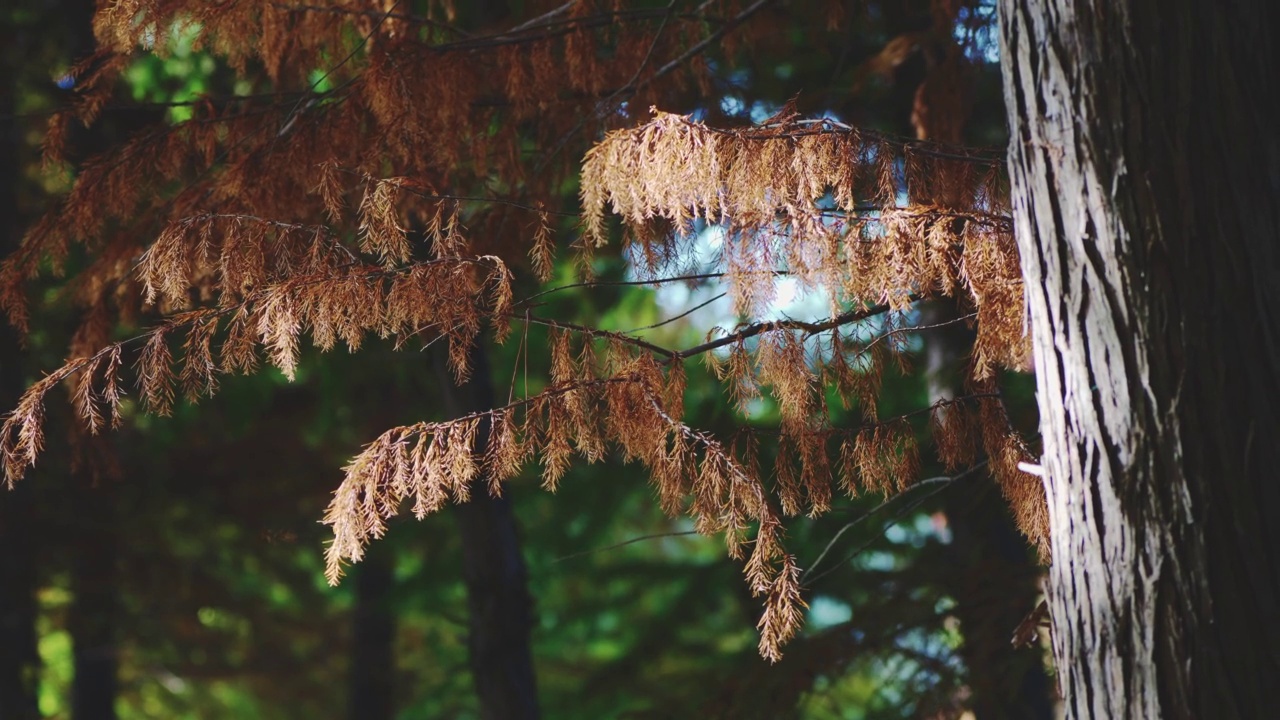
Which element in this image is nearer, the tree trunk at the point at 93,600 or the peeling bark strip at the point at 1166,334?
the peeling bark strip at the point at 1166,334

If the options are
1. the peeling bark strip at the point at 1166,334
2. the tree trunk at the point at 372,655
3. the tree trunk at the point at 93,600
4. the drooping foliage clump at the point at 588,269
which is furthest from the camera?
the tree trunk at the point at 372,655

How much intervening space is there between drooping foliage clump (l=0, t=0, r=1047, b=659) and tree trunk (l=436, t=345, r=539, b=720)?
1.70 metres

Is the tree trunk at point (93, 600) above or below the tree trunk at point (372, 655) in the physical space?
above

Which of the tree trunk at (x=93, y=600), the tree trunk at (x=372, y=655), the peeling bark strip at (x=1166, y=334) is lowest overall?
the tree trunk at (x=372, y=655)

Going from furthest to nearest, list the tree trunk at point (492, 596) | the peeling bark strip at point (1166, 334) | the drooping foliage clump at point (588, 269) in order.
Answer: the tree trunk at point (492, 596)
the drooping foliage clump at point (588, 269)
the peeling bark strip at point (1166, 334)

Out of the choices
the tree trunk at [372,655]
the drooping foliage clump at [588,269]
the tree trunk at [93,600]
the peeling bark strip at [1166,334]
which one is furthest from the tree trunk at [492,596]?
the tree trunk at [372,655]

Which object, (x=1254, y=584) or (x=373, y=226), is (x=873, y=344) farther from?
(x=373, y=226)

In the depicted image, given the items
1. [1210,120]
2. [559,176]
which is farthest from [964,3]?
[1210,120]

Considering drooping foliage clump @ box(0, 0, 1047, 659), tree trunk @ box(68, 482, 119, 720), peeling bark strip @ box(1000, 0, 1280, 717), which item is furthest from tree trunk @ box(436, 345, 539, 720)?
tree trunk @ box(68, 482, 119, 720)

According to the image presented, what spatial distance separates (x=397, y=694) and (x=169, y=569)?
3.67 metres

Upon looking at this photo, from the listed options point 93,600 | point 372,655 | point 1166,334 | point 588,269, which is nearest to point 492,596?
point 588,269

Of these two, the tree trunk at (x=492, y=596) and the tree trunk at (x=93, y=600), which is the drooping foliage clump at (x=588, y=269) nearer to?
the tree trunk at (x=492, y=596)

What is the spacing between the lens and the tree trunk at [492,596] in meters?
5.72

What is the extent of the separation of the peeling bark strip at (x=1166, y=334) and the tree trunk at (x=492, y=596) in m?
3.38
